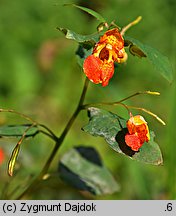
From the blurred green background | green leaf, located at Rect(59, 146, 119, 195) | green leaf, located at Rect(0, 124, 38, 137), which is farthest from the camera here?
the blurred green background

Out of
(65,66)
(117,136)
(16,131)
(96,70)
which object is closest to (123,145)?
(117,136)

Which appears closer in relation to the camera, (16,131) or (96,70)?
(96,70)

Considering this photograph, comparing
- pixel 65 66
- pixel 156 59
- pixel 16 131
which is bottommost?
pixel 65 66

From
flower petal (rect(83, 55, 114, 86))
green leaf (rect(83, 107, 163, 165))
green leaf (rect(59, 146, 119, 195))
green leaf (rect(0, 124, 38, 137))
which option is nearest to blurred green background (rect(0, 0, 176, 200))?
green leaf (rect(59, 146, 119, 195))

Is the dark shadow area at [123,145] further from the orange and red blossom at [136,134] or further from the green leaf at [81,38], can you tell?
the green leaf at [81,38]

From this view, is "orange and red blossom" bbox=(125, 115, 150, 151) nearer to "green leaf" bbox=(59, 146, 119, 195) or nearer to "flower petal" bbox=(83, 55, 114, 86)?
"flower petal" bbox=(83, 55, 114, 86)

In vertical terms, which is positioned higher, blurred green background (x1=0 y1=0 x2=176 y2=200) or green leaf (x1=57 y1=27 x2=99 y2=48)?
green leaf (x1=57 y1=27 x2=99 y2=48)

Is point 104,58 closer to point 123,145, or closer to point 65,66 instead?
point 123,145
